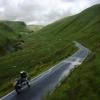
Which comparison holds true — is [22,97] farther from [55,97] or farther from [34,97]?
[55,97]

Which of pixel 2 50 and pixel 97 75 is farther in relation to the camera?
pixel 2 50

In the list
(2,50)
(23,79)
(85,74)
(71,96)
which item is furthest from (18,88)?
(2,50)

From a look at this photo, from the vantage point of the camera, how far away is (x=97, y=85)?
76.6ft

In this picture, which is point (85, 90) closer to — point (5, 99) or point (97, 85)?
point (97, 85)

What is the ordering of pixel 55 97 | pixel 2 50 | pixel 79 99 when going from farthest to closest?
pixel 2 50 < pixel 55 97 < pixel 79 99

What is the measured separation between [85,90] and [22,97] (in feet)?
26.0

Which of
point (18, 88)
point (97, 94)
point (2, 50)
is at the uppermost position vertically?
point (2, 50)

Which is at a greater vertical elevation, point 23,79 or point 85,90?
point 23,79

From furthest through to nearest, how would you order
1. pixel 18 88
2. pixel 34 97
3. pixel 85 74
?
1. pixel 18 88
2. pixel 85 74
3. pixel 34 97

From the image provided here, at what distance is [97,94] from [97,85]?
6.93ft

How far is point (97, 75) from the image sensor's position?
26.2 m

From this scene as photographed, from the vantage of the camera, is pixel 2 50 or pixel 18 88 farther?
pixel 2 50

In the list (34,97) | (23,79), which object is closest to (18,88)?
(23,79)

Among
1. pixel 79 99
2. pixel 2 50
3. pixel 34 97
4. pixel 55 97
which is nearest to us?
pixel 79 99
